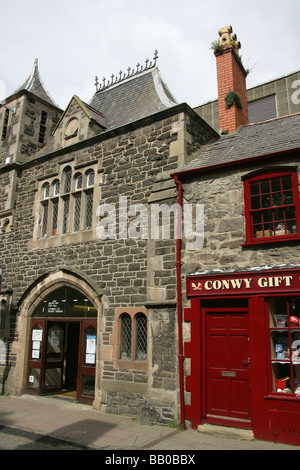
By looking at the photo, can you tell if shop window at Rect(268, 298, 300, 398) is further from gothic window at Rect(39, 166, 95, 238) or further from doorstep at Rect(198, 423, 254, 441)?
gothic window at Rect(39, 166, 95, 238)

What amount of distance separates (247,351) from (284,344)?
0.73 meters

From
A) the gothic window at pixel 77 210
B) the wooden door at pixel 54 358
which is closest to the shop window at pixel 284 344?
the gothic window at pixel 77 210

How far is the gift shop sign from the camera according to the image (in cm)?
690

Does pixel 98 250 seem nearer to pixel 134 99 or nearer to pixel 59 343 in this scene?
pixel 59 343

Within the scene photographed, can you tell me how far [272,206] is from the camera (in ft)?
24.8

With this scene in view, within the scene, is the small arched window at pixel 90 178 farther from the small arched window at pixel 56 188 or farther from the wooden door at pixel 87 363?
the wooden door at pixel 87 363

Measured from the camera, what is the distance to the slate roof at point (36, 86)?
15.4m

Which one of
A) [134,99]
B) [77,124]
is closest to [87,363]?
[77,124]

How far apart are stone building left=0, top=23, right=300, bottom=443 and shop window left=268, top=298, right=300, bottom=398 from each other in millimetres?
21

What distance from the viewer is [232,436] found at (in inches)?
271

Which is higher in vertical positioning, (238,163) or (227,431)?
(238,163)

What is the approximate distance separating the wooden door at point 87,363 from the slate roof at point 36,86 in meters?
10.00

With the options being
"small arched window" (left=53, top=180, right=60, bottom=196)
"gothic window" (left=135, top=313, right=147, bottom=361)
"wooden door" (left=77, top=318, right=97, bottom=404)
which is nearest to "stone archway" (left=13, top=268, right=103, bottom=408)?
"wooden door" (left=77, top=318, right=97, bottom=404)
